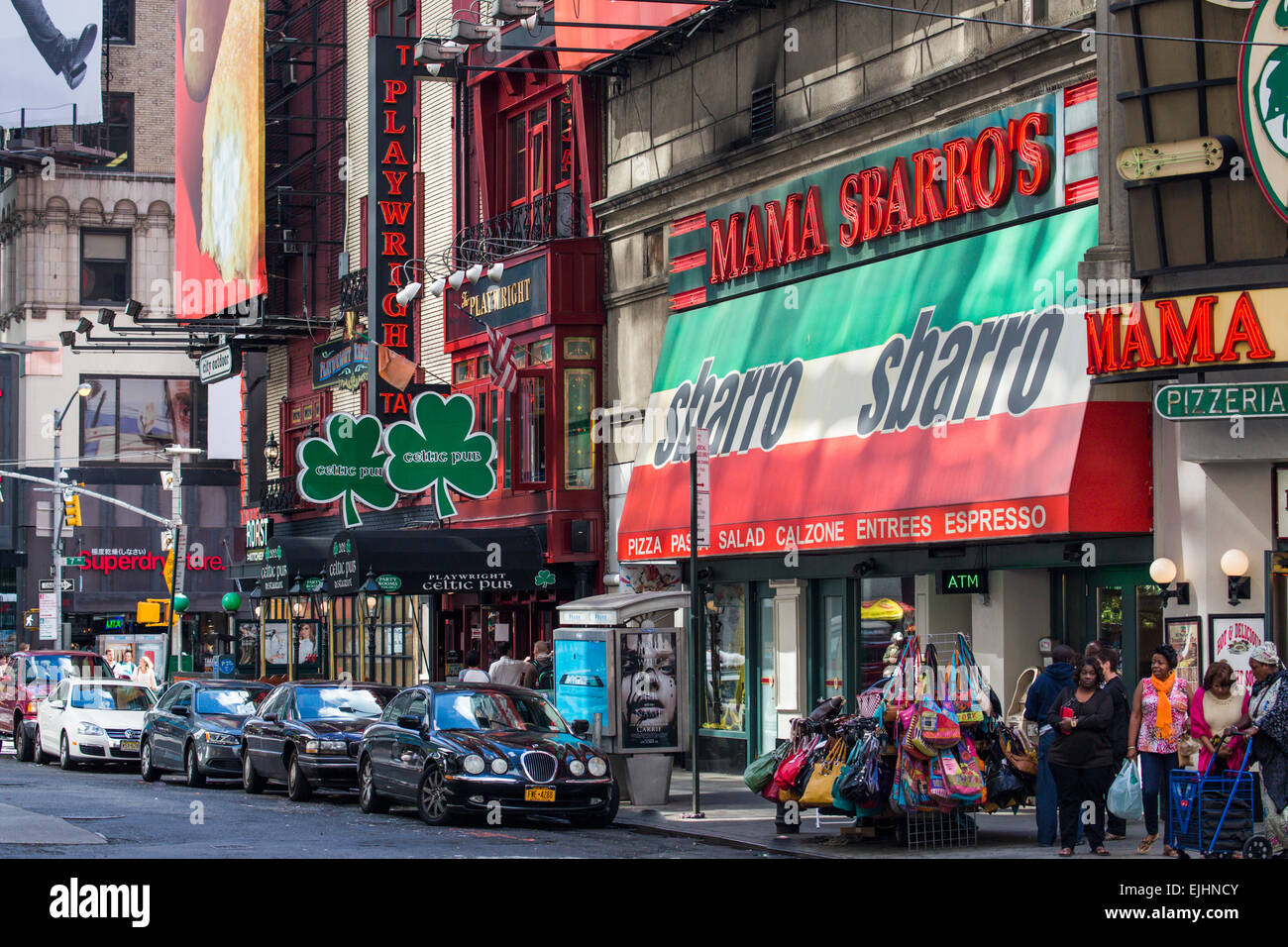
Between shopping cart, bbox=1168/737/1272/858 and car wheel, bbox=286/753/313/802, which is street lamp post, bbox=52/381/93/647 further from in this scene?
shopping cart, bbox=1168/737/1272/858

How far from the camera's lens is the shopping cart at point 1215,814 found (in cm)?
1471

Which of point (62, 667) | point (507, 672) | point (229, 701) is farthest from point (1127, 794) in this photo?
point (62, 667)

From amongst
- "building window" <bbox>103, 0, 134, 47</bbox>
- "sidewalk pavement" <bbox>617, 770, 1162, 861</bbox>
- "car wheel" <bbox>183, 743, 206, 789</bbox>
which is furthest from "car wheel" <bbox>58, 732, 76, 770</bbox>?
"building window" <bbox>103, 0, 134, 47</bbox>

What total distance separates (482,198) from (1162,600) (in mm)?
17722

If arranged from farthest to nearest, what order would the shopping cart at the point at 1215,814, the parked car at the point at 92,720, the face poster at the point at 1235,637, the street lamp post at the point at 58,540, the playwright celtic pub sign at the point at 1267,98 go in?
the street lamp post at the point at 58,540
the parked car at the point at 92,720
the face poster at the point at 1235,637
the playwright celtic pub sign at the point at 1267,98
the shopping cart at the point at 1215,814

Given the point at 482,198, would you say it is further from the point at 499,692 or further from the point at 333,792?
the point at 499,692

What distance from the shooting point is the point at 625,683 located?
22422mm

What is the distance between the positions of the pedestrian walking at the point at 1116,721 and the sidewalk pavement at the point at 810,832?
0.77 ft

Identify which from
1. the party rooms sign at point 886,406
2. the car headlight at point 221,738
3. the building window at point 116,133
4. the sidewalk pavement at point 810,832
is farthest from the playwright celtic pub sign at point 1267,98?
the building window at point 116,133

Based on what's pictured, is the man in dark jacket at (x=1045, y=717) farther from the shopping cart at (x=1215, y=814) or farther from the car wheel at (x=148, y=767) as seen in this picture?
the car wheel at (x=148, y=767)

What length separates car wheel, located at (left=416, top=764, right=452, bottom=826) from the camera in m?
19.8

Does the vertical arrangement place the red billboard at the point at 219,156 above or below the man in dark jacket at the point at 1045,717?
above

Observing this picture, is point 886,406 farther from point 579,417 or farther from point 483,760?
point 579,417
